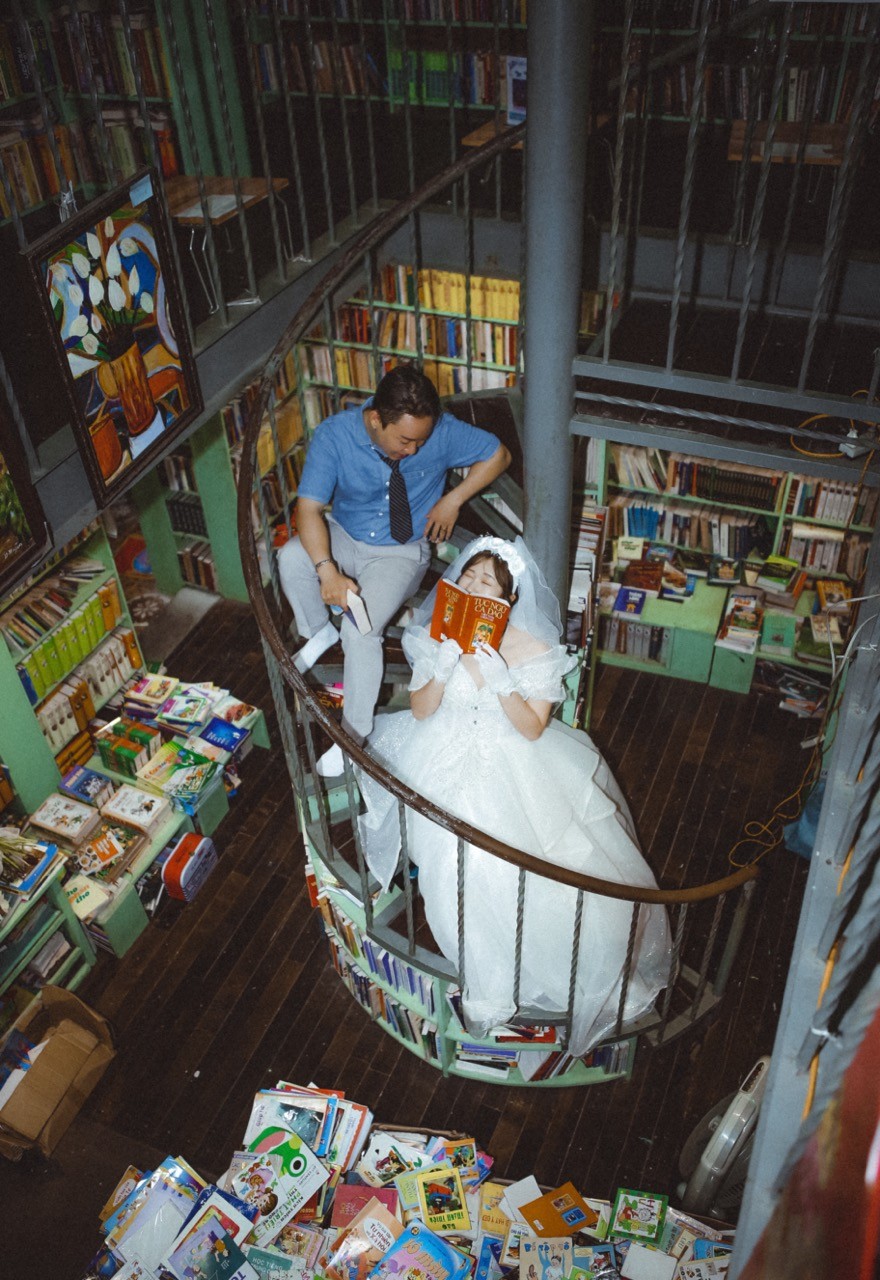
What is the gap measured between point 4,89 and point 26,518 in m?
3.05

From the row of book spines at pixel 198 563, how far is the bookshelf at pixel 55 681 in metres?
1.02

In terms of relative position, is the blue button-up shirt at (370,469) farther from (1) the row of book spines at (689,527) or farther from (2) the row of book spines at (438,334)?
(1) the row of book spines at (689,527)

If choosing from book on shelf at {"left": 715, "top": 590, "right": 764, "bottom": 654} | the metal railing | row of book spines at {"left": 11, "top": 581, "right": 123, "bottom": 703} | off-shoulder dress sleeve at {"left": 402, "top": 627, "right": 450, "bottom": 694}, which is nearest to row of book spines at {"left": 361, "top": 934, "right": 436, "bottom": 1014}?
the metal railing

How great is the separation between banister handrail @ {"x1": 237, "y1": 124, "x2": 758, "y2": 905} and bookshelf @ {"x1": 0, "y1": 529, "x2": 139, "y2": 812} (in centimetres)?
168

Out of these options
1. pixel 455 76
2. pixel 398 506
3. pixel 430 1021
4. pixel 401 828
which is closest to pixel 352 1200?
pixel 430 1021

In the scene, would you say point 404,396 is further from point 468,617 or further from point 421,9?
point 421,9

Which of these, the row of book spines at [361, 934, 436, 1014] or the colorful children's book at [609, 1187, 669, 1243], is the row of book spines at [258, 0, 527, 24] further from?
the colorful children's book at [609, 1187, 669, 1243]

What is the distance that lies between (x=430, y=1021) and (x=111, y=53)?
195 inches

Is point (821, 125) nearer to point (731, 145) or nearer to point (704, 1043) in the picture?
point (731, 145)

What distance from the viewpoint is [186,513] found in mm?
5898

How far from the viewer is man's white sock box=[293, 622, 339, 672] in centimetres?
365

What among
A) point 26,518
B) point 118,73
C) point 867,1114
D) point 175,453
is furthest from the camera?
point 175,453

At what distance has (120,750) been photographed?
15.7 ft

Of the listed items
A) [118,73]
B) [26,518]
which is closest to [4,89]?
[118,73]
